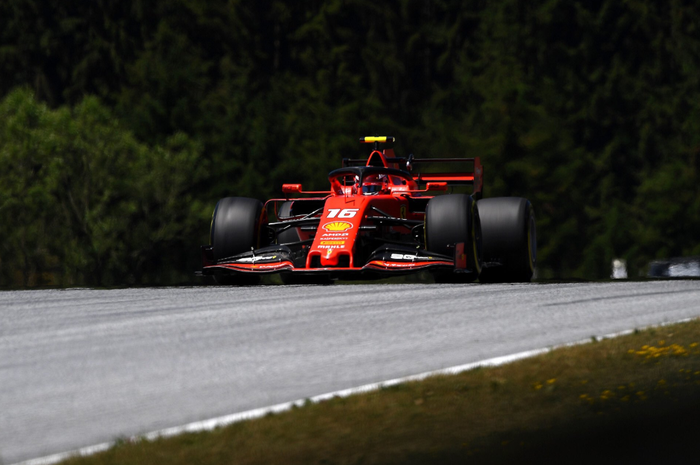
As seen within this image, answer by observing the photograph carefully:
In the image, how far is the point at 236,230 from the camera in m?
14.7

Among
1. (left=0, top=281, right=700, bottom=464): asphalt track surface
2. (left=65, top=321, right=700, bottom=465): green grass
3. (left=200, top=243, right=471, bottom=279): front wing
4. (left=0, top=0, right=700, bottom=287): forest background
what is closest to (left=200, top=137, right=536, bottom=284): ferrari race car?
(left=200, top=243, right=471, bottom=279): front wing

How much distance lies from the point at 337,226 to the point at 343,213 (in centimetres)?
29

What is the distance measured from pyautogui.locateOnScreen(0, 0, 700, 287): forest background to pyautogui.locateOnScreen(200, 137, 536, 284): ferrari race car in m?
37.3

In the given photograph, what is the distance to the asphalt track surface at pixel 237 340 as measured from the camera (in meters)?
6.14

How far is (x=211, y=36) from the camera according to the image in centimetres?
7012

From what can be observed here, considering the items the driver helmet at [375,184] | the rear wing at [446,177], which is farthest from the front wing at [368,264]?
the rear wing at [446,177]

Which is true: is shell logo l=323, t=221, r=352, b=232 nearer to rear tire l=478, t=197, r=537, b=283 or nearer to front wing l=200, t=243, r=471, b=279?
Answer: front wing l=200, t=243, r=471, b=279

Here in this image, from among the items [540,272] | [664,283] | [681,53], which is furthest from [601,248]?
[664,283]

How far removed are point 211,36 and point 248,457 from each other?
66633 mm

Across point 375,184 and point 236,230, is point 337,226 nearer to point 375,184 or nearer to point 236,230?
point 236,230

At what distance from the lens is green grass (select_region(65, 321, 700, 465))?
5.20 m

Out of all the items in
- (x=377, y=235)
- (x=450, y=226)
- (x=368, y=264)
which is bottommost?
(x=368, y=264)

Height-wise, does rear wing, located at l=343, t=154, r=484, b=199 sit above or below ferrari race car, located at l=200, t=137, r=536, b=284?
above

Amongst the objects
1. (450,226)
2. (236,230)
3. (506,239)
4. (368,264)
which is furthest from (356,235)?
(506,239)
